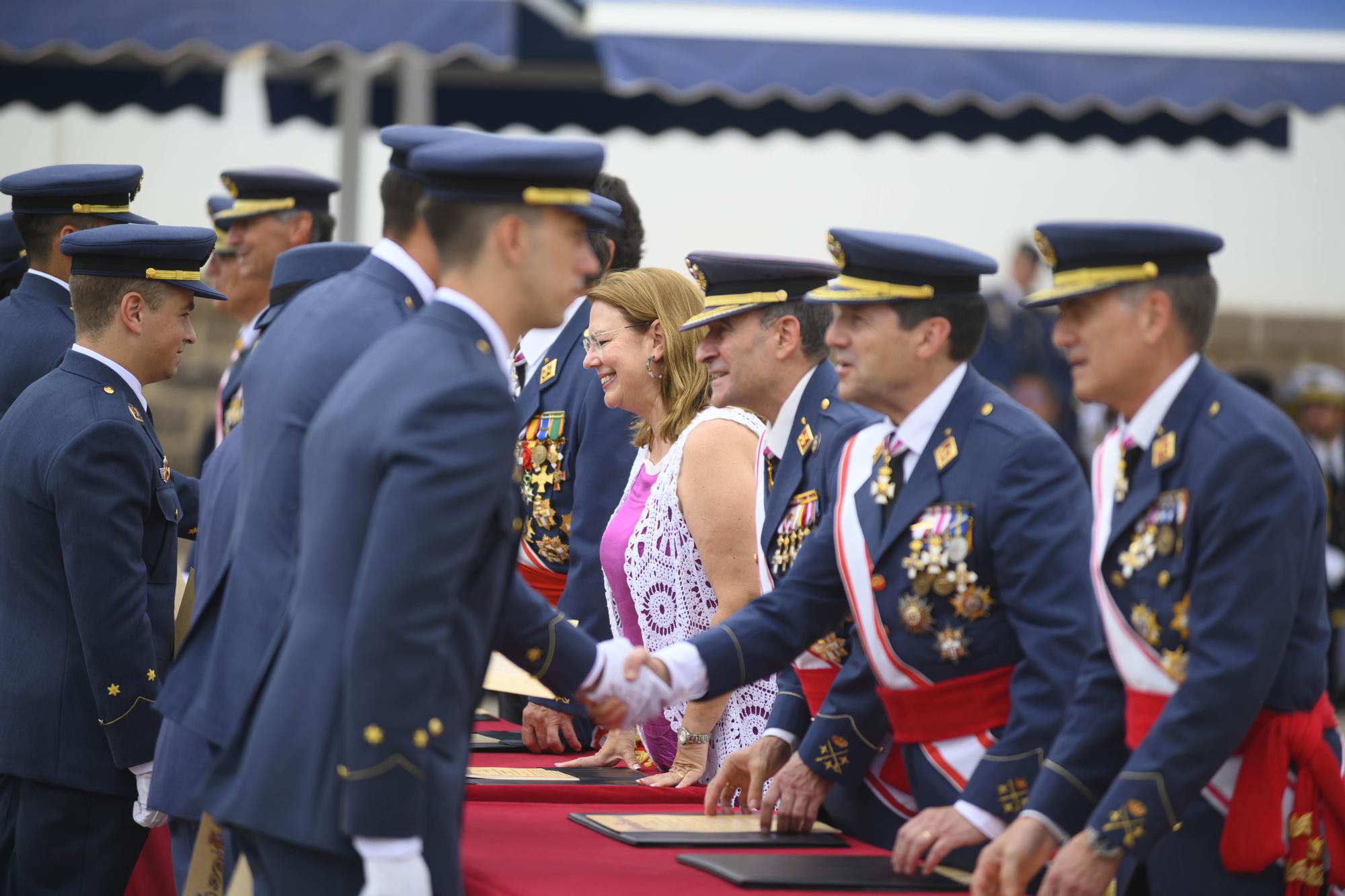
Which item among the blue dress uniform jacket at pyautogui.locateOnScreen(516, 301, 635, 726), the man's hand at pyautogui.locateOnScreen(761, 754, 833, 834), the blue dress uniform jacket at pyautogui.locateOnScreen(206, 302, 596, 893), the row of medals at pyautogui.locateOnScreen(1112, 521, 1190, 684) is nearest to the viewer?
the blue dress uniform jacket at pyautogui.locateOnScreen(206, 302, 596, 893)

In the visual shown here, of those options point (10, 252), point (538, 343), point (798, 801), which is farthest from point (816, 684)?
point (10, 252)

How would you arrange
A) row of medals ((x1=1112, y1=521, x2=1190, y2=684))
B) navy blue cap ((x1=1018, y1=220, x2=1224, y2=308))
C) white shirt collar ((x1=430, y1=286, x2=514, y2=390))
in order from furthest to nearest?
navy blue cap ((x1=1018, y1=220, x2=1224, y2=308)), row of medals ((x1=1112, y1=521, x2=1190, y2=684)), white shirt collar ((x1=430, y1=286, x2=514, y2=390))

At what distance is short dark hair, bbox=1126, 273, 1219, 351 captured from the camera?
8.52 ft

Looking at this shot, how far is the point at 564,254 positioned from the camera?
97.7 inches

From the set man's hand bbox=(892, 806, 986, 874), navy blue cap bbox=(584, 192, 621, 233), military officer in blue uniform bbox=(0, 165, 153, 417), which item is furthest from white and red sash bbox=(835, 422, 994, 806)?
military officer in blue uniform bbox=(0, 165, 153, 417)

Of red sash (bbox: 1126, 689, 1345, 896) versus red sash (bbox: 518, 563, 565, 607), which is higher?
red sash (bbox: 1126, 689, 1345, 896)

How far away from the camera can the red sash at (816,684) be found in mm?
3299

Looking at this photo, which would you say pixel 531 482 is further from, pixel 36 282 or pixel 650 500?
pixel 36 282

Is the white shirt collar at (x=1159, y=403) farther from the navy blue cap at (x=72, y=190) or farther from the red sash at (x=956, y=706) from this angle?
the navy blue cap at (x=72, y=190)

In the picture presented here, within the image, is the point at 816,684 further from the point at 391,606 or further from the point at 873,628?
the point at 391,606

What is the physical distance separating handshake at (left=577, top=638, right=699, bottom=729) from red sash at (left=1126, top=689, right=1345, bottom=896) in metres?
0.84

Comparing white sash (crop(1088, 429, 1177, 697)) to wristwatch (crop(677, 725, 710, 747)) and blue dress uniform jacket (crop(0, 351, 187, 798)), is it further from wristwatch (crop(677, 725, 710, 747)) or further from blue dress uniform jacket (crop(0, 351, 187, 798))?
blue dress uniform jacket (crop(0, 351, 187, 798))

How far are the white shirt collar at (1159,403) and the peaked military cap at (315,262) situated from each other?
1921 mm

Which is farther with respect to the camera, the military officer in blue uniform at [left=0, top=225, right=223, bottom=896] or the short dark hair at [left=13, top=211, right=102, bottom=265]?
the short dark hair at [left=13, top=211, right=102, bottom=265]
